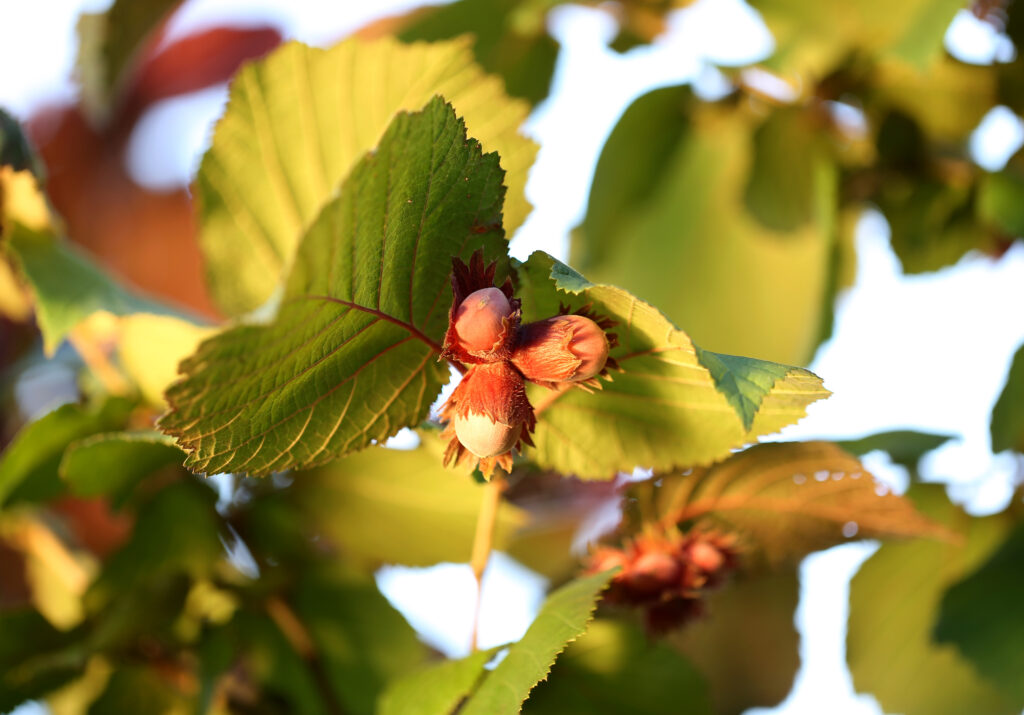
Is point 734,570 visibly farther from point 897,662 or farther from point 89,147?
point 89,147

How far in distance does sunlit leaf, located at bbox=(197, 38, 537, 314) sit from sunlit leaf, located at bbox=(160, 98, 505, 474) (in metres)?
0.08

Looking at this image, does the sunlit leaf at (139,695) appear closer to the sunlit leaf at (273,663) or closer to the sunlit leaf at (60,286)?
the sunlit leaf at (273,663)

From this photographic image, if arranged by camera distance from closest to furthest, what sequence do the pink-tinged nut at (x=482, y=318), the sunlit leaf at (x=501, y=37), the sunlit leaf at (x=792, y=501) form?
the pink-tinged nut at (x=482, y=318), the sunlit leaf at (x=792, y=501), the sunlit leaf at (x=501, y=37)

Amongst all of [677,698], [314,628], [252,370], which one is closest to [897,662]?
[677,698]

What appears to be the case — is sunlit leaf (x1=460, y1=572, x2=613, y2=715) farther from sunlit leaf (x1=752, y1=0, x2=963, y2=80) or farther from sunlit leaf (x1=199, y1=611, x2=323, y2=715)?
sunlit leaf (x1=752, y1=0, x2=963, y2=80)

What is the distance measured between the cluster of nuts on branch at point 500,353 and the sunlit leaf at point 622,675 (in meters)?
0.16

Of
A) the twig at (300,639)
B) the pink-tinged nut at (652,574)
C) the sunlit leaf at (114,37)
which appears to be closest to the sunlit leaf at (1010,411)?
the pink-tinged nut at (652,574)

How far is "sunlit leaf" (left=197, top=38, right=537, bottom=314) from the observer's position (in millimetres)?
344

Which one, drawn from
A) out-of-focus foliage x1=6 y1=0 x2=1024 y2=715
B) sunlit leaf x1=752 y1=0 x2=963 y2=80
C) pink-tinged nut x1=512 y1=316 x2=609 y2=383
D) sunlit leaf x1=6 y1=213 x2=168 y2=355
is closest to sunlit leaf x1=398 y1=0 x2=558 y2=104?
out-of-focus foliage x1=6 y1=0 x2=1024 y2=715

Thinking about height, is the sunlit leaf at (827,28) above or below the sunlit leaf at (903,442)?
above

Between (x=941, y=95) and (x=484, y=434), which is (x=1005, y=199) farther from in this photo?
(x=484, y=434)

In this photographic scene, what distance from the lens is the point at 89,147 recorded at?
107cm

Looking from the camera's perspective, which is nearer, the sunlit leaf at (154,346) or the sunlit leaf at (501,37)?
the sunlit leaf at (154,346)

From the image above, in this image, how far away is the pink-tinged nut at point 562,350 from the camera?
0.75 feet
